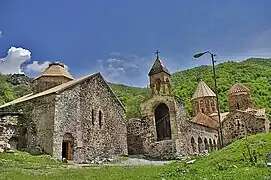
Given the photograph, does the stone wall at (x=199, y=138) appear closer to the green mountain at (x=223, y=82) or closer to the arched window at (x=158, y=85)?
the arched window at (x=158, y=85)

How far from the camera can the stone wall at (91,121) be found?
1005 inches

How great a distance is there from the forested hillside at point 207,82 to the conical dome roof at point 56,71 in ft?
66.3

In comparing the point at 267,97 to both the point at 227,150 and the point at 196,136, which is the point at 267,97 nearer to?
the point at 196,136

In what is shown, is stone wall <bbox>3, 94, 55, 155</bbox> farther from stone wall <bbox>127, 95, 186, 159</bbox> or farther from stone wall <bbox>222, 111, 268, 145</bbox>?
stone wall <bbox>222, 111, 268, 145</bbox>

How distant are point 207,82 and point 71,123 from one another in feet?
177

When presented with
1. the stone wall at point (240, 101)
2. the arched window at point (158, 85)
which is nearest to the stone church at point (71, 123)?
the arched window at point (158, 85)

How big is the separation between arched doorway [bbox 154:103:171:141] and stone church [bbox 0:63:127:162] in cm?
408

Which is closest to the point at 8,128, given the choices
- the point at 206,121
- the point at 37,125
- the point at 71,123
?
the point at 37,125

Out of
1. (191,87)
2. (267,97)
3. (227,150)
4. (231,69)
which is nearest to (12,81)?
(191,87)

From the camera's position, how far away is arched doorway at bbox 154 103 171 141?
33156 millimetres

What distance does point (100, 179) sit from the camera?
41.0 feet

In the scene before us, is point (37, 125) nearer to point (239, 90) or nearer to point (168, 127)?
point (168, 127)

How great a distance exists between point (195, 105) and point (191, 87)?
1070 inches

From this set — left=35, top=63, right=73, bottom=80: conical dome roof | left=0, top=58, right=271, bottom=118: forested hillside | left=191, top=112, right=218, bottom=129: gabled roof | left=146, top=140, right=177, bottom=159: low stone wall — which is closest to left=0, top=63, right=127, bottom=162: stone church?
left=146, top=140, right=177, bottom=159: low stone wall
